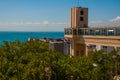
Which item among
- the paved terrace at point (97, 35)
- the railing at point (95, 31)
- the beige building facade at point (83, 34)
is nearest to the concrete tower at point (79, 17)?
the beige building facade at point (83, 34)

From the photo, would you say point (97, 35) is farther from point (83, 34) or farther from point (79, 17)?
point (79, 17)

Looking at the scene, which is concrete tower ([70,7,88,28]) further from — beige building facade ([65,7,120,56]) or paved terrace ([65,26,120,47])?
paved terrace ([65,26,120,47])

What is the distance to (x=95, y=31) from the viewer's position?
170ft

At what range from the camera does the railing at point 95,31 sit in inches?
1817

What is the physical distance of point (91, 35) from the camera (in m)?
53.1

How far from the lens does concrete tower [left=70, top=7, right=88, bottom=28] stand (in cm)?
5612

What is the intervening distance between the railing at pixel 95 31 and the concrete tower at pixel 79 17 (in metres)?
1.12

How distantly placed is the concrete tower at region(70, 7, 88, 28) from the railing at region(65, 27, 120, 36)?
1.12 meters

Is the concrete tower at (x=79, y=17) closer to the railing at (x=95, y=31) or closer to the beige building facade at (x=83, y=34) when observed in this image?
the beige building facade at (x=83, y=34)

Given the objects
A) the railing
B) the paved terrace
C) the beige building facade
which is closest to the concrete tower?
the beige building facade

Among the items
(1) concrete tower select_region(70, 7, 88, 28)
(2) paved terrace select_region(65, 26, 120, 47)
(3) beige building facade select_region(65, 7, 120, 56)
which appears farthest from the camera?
(1) concrete tower select_region(70, 7, 88, 28)

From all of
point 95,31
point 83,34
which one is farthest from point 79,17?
point 95,31

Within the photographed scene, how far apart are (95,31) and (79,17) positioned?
5.88m

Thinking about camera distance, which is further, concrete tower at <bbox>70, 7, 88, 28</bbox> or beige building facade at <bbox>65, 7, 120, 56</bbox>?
concrete tower at <bbox>70, 7, 88, 28</bbox>
